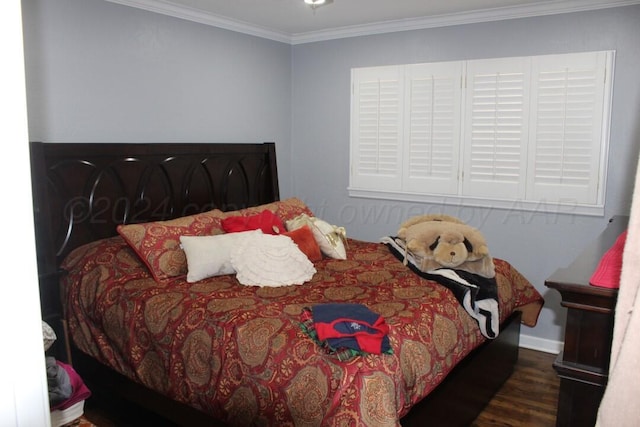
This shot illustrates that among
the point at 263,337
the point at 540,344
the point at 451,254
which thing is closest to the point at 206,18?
the point at 451,254

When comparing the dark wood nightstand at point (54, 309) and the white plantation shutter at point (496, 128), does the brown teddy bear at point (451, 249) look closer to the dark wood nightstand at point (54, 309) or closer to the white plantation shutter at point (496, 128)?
the white plantation shutter at point (496, 128)

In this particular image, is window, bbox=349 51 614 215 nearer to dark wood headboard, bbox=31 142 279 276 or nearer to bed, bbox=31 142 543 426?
bed, bbox=31 142 543 426

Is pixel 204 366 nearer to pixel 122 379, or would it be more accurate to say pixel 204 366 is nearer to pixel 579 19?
pixel 122 379

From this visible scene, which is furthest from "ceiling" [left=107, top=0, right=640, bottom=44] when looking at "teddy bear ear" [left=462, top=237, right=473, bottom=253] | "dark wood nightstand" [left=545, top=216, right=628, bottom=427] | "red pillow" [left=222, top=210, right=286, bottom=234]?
"dark wood nightstand" [left=545, top=216, right=628, bottom=427]

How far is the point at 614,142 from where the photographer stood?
346cm

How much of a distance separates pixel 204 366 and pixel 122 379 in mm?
676

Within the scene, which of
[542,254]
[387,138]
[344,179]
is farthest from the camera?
[344,179]

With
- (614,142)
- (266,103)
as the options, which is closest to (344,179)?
(266,103)

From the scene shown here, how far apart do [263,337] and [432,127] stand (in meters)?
2.54

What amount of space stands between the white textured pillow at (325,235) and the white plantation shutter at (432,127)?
104 centimetres

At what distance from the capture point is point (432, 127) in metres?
4.11

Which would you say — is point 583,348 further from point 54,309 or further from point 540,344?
point 540,344

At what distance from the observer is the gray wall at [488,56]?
11.2 ft

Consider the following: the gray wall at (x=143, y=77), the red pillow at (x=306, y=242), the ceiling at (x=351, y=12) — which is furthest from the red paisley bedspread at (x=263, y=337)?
the ceiling at (x=351, y=12)
